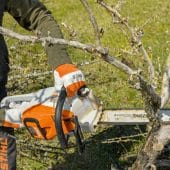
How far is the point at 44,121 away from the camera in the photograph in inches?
111

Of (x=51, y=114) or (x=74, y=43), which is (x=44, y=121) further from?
(x=74, y=43)

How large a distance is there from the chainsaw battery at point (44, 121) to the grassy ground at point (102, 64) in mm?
225

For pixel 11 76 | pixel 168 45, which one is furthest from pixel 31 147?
pixel 168 45

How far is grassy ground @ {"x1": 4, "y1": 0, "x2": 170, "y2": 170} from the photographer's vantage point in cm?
424

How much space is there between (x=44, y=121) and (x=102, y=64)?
3.07 meters

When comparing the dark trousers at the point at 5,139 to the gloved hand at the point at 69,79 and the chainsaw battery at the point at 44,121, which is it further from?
the gloved hand at the point at 69,79

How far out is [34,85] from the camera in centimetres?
550

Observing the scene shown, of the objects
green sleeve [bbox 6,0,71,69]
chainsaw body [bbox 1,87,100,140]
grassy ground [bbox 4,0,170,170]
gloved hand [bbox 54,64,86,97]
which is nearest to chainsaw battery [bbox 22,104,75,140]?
chainsaw body [bbox 1,87,100,140]

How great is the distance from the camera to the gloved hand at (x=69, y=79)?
9.02ft

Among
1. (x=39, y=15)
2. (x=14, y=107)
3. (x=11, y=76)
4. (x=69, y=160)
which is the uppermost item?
(x=39, y=15)

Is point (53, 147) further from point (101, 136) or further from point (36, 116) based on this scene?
point (36, 116)

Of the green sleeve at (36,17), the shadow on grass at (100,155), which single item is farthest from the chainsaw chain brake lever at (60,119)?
the shadow on grass at (100,155)

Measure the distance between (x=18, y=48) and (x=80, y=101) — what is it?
11.0 ft

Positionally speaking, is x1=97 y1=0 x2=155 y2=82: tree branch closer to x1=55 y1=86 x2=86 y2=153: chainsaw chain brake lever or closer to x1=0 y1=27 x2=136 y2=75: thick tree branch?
x1=0 y1=27 x2=136 y2=75: thick tree branch
